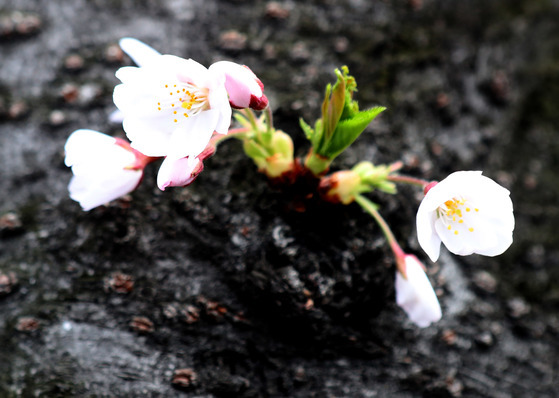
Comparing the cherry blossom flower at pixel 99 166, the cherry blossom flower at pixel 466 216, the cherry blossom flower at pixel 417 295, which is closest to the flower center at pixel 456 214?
the cherry blossom flower at pixel 466 216

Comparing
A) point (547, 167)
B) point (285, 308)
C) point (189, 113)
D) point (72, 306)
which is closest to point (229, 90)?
point (189, 113)

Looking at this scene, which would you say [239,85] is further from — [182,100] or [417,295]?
[417,295]

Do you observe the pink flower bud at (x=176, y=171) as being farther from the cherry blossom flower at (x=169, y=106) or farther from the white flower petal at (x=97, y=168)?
the white flower petal at (x=97, y=168)

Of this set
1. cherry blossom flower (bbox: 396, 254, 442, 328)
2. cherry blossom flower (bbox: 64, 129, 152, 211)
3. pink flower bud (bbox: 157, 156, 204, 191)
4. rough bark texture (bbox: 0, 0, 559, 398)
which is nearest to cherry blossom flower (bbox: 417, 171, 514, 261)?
cherry blossom flower (bbox: 396, 254, 442, 328)

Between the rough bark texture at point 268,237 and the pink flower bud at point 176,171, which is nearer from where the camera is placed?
the pink flower bud at point 176,171

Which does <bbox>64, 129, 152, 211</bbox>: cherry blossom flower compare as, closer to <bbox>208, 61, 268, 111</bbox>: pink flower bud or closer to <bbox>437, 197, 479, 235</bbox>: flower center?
<bbox>208, 61, 268, 111</bbox>: pink flower bud

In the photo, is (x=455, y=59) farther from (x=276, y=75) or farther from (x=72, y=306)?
(x=72, y=306)

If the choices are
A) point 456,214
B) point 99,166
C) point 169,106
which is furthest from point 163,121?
point 456,214
